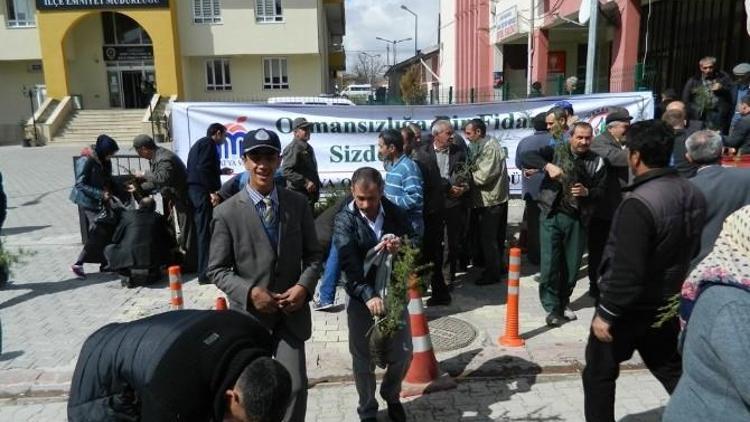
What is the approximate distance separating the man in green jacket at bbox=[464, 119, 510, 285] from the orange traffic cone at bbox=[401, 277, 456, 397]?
2.55m

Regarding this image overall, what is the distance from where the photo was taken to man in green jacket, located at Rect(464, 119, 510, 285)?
263 inches

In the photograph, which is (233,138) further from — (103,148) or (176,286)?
(176,286)

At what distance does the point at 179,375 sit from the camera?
1.79 metres

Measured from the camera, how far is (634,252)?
2.97m

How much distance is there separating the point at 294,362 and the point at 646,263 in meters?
2.01

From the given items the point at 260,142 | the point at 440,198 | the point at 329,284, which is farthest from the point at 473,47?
the point at 260,142

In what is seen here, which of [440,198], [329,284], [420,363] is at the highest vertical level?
[440,198]

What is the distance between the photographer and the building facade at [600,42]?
15758 millimetres

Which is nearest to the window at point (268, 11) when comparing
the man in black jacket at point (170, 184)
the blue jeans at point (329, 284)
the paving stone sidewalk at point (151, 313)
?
the paving stone sidewalk at point (151, 313)

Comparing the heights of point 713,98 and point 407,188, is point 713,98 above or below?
above

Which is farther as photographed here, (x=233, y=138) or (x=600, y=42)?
(x=600, y=42)

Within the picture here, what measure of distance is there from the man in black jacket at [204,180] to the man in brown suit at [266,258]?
3.54 m

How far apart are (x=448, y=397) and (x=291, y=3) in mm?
33822

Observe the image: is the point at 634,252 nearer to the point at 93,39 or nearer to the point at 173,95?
the point at 173,95
